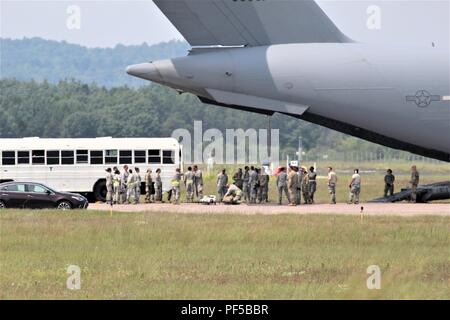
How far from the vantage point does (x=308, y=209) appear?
4572 cm

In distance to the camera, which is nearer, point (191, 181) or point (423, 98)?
point (423, 98)

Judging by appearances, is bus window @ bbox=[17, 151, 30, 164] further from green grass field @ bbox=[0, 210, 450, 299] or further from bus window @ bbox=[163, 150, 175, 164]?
green grass field @ bbox=[0, 210, 450, 299]

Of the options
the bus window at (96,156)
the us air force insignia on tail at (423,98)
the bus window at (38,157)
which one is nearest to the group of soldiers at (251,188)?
the bus window at (96,156)

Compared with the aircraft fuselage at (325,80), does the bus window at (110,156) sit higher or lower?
lower

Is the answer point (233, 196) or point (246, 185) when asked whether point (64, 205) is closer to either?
point (233, 196)

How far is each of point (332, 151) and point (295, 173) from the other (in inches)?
5437

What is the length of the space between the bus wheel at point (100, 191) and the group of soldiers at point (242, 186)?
113 cm

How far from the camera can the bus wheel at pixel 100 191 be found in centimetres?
5584

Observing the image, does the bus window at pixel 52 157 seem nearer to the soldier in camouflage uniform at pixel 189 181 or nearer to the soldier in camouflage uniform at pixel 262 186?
the soldier in camouflage uniform at pixel 189 181

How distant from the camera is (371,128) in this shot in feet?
152

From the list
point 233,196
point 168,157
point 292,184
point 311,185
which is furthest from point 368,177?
point 292,184

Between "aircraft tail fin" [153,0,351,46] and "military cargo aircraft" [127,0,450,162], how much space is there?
4cm

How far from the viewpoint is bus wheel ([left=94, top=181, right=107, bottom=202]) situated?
55844mm

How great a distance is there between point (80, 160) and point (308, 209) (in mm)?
14846
